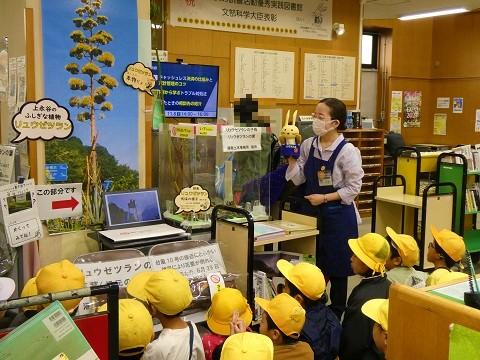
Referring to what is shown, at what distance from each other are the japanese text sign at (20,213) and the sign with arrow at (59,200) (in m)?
0.21

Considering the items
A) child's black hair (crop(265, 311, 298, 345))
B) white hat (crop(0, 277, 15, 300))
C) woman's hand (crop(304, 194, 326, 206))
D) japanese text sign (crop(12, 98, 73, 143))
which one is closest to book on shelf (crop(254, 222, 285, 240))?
woman's hand (crop(304, 194, 326, 206))

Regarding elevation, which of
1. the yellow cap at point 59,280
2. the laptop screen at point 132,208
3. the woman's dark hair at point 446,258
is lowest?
the woman's dark hair at point 446,258

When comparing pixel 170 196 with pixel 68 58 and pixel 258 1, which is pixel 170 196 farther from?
pixel 258 1

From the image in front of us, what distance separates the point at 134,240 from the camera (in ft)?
9.08

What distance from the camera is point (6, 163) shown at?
8.25ft

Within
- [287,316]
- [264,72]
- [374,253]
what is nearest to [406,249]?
[374,253]

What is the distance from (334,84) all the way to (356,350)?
16.2 ft

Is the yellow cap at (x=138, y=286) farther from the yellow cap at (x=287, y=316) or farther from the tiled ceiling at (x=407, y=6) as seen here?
the tiled ceiling at (x=407, y=6)

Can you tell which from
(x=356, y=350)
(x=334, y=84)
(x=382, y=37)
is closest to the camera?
(x=356, y=350)

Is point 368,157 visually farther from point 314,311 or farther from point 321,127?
point 314,311

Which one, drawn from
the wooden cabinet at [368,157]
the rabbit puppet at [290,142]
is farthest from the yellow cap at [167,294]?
the wooden cabinet at [368,157]

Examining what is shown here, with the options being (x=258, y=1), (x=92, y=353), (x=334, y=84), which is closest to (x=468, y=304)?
(x=92, y=353)

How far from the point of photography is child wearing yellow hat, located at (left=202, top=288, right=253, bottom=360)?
2.38 meters

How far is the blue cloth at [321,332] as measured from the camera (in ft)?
7.94
